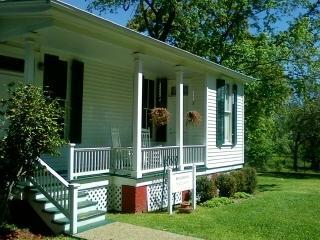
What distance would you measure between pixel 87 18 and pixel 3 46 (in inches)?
117

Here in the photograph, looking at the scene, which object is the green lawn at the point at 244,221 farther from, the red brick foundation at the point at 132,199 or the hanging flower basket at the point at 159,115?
the hanging flower basket at the point at 159,115

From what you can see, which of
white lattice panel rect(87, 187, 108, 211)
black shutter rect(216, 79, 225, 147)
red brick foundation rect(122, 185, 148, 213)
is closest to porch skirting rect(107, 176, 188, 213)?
red brick foundation rect(122, 185, 148, 213)

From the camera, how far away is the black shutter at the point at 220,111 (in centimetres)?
A: 1664

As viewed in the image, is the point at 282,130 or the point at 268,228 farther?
the point at 282,130

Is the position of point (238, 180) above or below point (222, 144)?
below

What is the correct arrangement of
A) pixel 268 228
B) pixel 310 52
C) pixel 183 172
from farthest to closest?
Answer: pixel 310 52 → pixel 183 172 → pixel 268 228

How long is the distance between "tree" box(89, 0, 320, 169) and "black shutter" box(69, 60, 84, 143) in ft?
46.3

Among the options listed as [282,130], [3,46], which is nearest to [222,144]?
[3,46]

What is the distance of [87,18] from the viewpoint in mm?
9125

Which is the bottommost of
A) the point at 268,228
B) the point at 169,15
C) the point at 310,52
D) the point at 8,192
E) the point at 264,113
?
the point at 268,228

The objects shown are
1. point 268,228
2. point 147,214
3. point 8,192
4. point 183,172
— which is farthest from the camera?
point 183,172

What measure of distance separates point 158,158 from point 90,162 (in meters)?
2.22

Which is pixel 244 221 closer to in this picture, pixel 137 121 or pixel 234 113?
pixel 137 121

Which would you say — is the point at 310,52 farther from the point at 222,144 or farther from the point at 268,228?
the point at 268,228
